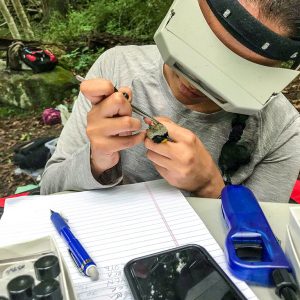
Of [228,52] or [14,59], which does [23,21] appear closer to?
[14,59]

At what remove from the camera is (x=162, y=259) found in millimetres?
686

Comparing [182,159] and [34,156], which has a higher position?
[182,159]

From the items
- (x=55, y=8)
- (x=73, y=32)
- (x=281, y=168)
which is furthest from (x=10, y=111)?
(x=55, y=8)

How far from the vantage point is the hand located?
2.89ft

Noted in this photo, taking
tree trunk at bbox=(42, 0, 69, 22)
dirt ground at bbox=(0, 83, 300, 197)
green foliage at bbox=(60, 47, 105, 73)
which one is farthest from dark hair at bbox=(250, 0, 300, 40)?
tree trunk at bbox=(42, 0, 69, 22)

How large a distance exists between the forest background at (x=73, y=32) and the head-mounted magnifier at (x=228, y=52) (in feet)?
9.96

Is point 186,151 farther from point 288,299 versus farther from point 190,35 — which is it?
point 288,299

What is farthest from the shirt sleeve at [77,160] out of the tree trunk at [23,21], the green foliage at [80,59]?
the tree trunk at [23,21]

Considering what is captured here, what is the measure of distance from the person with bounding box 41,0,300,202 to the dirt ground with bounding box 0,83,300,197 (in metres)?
2.04

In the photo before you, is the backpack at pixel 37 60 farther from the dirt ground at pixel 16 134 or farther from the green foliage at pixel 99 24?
the green foliage at pixel 99 24

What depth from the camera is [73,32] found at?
6.16 meters

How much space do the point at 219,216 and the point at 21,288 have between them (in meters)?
0.53

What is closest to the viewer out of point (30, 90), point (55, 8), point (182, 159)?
point (182, 159)

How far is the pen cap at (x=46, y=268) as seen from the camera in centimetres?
44
